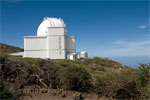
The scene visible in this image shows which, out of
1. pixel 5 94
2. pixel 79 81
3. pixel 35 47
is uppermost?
pixel 35 47

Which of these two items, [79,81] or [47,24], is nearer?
[79,81]

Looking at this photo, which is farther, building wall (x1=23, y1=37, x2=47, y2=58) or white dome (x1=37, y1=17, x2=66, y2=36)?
white dome (x1=37, y1=17, x2=66, y2=36)

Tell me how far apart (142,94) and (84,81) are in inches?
98.9

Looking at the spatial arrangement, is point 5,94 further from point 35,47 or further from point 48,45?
point 35,47

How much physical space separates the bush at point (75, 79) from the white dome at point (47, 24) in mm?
28762


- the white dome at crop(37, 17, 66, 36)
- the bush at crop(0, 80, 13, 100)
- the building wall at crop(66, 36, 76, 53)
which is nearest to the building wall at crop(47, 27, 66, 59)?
the white dome at crop(37, 17, 66, 36)

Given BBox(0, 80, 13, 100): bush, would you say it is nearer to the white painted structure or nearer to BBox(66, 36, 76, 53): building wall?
the white painted structure

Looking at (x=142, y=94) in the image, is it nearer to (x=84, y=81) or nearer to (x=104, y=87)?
(x=104, y=87)

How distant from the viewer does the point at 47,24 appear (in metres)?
35.8

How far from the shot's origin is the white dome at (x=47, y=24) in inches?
1401

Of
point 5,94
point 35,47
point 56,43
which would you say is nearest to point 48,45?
point 56,43

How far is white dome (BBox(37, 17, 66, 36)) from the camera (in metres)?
35.6

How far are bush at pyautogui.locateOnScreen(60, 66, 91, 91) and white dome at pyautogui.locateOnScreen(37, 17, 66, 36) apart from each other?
1132 inches

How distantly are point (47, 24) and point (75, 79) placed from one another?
29927mm
